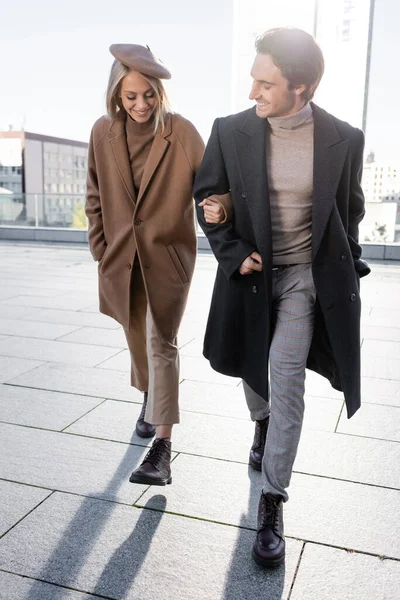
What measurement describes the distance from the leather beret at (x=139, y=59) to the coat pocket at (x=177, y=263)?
2.53 ft

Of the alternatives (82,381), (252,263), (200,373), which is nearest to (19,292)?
(82,381)

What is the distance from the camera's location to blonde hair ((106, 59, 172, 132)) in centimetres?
277

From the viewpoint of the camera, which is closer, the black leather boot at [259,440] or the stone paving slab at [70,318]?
the black leather boot at [259,440]

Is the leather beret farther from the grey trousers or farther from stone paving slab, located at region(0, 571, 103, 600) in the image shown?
stone paving slab, located at region(0, 571, 103, 600)

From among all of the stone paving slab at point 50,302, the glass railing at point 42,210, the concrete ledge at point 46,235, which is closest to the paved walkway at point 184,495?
the stone paving slab at point 50,302

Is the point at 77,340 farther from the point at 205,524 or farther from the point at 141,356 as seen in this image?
the point at 205,524

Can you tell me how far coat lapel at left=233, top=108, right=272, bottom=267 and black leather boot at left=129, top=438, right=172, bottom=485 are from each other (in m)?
1.08

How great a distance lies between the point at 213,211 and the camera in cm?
256

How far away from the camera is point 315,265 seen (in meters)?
2.44

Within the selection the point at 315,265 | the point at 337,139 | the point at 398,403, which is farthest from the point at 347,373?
the point at 398,403

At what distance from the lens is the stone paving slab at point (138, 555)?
219 cm

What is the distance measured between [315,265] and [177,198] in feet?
2.70

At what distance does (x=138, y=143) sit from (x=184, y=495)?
1616 millimetres

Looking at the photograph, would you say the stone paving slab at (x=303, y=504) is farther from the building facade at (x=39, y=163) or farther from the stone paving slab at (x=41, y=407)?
the building facade at (x=39, y=163)
